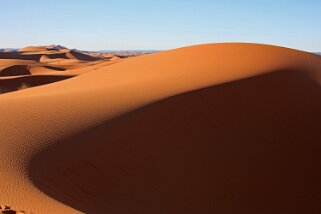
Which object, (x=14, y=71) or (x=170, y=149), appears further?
(x=14, y=71)

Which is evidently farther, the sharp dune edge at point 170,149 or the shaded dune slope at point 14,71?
the shaded dune slope at point 14,71

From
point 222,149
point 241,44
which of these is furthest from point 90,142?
point 241,44

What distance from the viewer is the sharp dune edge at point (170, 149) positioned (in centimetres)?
609

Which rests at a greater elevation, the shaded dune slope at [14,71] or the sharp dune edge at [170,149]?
the shaded dune slope at [14,71]

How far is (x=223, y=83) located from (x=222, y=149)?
3647mm

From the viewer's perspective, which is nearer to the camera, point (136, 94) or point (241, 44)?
point (136, 94)

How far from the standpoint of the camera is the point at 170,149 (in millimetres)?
7789

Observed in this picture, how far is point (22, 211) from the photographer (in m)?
4.63

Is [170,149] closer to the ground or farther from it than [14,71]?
closer to the ground

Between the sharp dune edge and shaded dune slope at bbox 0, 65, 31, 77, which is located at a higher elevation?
shaded dune slope at bbox 0, 65, 31, 77

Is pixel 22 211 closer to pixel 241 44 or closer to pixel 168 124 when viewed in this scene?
pixel 168 124

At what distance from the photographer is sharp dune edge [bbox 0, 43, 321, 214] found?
6.09 metres

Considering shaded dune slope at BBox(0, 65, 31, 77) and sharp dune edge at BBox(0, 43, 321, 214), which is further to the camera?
shaded dune slope at BBox(0, 65, 31, 77)

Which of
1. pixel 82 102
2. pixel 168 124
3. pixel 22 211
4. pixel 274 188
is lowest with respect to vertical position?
pixel 22 211
